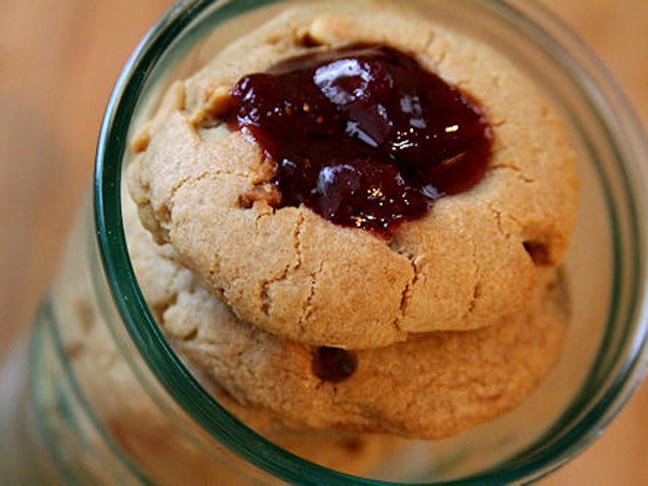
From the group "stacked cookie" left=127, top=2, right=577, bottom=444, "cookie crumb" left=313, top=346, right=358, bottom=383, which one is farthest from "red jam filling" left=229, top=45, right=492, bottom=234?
"cookie crumb" left=313, top=346, right=358, bottom=383

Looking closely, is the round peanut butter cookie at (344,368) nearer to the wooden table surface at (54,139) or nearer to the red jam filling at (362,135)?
the red jam filling at (362,135)

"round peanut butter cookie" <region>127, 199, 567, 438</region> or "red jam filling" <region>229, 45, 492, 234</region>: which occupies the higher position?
"red jam filling" <region>229, 45, 492, 234</region>

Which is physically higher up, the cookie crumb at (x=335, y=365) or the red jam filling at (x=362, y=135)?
the red jam filling at (x=362, y=135)

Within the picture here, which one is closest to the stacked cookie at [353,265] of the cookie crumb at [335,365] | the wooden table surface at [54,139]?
the cookie crumb at [335,365]

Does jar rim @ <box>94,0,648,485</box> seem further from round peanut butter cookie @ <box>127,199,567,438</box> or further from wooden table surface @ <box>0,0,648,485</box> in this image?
wooden table surface @ <box>0,0,648,485</box>

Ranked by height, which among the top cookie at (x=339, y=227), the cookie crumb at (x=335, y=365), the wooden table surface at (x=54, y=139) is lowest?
the cookie crumb at (x=335, y=365)

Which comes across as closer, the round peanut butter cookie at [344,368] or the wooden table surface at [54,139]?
the round peanut butter cookie at [344,368]
